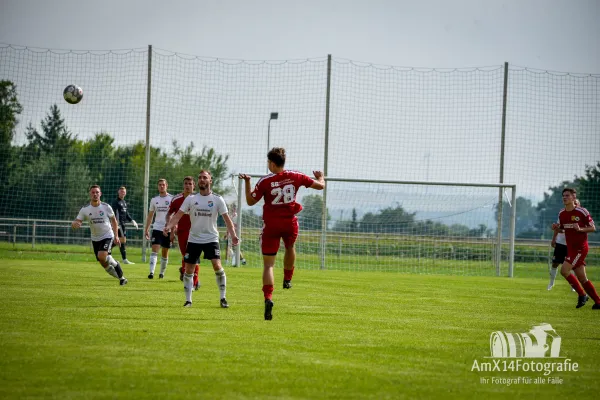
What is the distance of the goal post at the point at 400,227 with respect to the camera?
26.7m

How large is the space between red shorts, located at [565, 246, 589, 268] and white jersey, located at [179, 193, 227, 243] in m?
7.06

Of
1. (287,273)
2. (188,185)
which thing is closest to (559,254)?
(287,273)

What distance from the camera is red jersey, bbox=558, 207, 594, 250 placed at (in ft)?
49.4

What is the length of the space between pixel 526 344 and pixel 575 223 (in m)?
6.69

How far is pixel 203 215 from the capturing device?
12750 mm

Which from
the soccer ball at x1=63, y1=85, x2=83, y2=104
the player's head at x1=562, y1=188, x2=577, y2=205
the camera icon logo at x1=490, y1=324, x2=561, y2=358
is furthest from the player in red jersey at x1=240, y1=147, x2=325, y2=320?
the soccer ball at x1=63, y1=85, x2=83, y2=104

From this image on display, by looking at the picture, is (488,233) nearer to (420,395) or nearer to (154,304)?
(154,304)

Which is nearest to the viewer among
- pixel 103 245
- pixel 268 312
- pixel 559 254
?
pixel 268 312

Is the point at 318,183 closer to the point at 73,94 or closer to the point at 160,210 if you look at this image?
the point at 160,210

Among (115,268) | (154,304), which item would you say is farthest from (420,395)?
(115,268)

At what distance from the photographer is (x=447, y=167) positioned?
26.7 m

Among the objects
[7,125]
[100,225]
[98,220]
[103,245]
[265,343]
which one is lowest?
[265,343]

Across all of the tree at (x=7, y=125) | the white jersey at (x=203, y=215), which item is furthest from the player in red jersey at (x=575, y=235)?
the tree at (x=7, y=125)

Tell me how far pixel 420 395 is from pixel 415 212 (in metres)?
22.1
